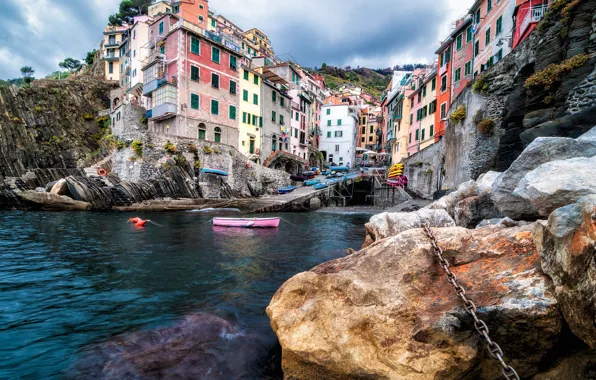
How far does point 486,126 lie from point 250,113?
3073cm

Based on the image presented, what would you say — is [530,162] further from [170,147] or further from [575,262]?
[170,147]

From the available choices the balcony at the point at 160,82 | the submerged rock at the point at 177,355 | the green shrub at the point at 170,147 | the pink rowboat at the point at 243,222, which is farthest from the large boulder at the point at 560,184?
the balcony at the point at 160,82

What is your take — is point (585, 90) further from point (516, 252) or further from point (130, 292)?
point (130, 292)

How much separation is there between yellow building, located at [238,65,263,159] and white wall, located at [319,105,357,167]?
29.6 m

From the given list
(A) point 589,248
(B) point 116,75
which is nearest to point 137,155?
(A) point 589,248

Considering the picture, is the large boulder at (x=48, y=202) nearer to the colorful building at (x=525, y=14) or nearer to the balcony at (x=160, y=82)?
the balcony at (x=160, y=82)

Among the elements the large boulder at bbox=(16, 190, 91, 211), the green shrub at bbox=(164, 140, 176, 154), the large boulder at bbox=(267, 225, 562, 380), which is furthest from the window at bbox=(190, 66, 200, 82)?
the large boulder at bbox=(267, 225, 562, 380)

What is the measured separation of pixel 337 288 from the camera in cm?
391

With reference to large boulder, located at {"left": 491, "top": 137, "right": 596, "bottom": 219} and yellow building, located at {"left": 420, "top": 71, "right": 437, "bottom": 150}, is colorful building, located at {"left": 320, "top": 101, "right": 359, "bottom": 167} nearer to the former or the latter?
yellow building, located at {"left": 420, "top": 71, "right": 437, "bottom": 150}

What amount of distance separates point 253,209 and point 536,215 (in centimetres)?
2463

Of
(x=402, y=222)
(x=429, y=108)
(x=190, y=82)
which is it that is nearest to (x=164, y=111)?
(x=190, y=82)

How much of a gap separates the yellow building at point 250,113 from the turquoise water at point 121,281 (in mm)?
26654

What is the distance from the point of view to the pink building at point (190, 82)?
34.6 meters

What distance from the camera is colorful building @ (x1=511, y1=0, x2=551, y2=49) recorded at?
20922mm
